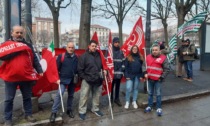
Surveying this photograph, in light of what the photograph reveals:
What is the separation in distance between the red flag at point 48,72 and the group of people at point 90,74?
130 millimetres

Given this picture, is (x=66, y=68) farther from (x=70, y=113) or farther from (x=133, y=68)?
(x=133, y=68)

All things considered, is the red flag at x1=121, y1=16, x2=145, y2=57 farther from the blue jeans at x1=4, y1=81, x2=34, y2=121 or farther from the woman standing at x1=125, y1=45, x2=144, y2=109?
the blue jeans at x1=4, y1=81, x2=34, y2=121

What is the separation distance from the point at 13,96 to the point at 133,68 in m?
2.81

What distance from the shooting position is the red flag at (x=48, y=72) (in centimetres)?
507

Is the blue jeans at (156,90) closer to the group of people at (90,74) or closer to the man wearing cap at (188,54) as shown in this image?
the group of people at (90,74)

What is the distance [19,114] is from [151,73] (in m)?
3.11

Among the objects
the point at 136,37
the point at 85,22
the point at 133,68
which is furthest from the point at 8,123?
the point at 85,22

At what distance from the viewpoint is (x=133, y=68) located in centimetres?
591

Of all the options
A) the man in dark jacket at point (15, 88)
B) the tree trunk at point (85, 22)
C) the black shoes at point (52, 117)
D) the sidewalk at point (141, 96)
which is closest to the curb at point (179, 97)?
the sidewalk at point (141, 96)

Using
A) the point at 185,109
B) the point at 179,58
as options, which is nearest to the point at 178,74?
the point at 179,58

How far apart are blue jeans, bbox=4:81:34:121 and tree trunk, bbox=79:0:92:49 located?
351 cm

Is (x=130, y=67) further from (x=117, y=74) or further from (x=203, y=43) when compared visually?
(x=203, y=43)

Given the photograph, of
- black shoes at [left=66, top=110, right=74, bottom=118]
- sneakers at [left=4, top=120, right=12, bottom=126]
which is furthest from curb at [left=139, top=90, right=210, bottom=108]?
sneakers at [left=4, top=120, right=12, bottom=126]

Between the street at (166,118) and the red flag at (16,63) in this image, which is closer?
the red flag at (16,63)
